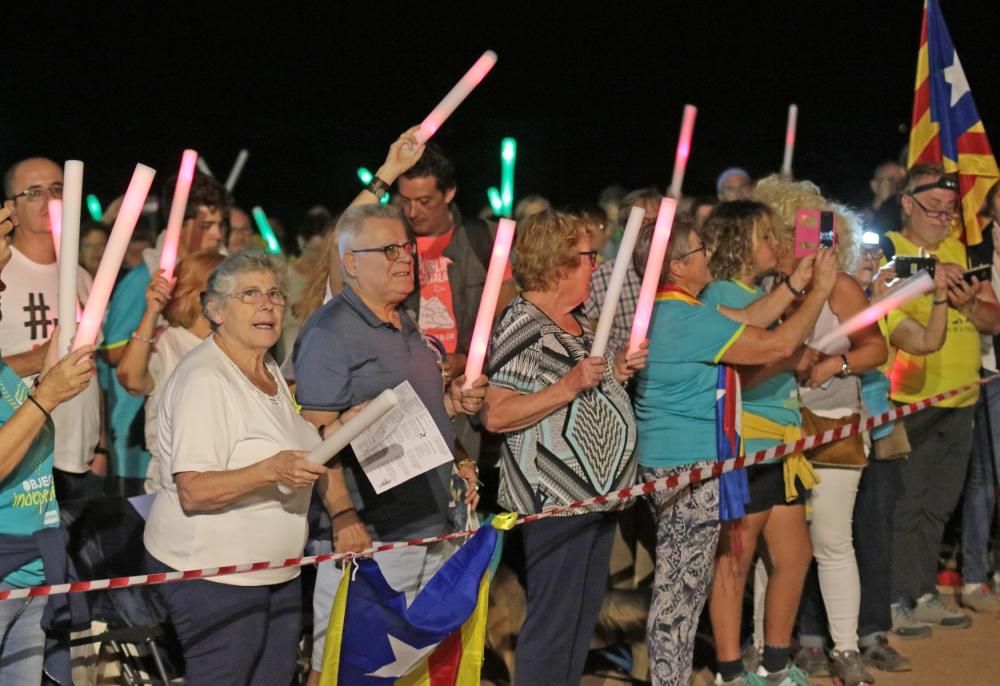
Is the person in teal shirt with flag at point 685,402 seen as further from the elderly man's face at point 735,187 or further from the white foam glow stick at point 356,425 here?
the elderly man's face at point 735,187

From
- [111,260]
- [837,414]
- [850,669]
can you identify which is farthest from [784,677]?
[111,260]

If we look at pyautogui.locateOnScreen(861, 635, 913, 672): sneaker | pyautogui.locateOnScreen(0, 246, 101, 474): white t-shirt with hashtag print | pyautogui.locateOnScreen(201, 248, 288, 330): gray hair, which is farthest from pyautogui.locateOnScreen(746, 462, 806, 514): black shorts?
pyautogui.locateOnScreen(0, 246, 101, 474): white t-shirt with hashtag print

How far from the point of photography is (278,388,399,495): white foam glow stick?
130 inches

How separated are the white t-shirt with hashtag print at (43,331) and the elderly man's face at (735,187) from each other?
13.1 feet

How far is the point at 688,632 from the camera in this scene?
492 centimetres

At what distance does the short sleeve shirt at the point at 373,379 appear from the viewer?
410 cm

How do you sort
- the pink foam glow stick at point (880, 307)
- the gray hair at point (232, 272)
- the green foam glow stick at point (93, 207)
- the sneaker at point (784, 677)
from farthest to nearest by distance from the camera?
the green foam glow stick at point (93, 207) < the sneaker at point (784, 677) < the pink foam glow stick at point (880, 307) < the gray hair at point (232, 272)

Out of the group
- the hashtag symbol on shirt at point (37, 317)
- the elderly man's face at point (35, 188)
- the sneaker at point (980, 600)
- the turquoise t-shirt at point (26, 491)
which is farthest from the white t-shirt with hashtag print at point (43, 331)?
the sneaker at point (980, 600)

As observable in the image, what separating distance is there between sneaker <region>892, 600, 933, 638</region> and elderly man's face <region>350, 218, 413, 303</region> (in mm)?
3455

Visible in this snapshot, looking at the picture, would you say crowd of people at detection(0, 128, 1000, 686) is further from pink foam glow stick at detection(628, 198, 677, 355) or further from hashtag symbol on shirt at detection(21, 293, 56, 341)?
pink foam glow stick at detection(628, 198, 677, 355)

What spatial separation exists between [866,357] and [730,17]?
8294 mm

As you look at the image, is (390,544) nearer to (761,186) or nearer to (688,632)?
(688,632)

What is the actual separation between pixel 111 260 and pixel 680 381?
89.8 inches

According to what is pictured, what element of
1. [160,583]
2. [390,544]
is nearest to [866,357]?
[390,544]
